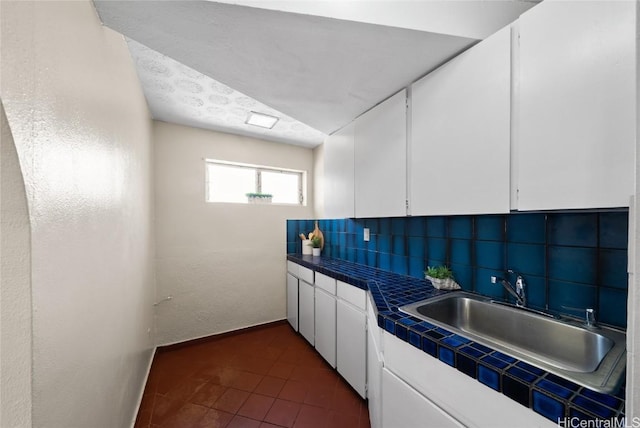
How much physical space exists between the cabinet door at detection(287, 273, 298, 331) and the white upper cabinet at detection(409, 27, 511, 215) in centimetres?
185

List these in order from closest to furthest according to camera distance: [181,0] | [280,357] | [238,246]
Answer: [181,0] < [280,357] < [238,246]

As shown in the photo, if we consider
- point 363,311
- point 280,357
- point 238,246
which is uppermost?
point 238,246

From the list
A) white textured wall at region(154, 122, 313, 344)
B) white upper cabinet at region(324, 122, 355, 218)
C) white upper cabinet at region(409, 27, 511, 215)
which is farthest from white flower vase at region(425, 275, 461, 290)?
white textured wall at region(154, 122, 313, 344)

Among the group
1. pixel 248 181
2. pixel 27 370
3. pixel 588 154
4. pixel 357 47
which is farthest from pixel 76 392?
pixel 248 181

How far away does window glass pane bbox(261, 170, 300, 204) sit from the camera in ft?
10.0

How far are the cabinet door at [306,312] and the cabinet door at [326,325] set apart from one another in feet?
0.36

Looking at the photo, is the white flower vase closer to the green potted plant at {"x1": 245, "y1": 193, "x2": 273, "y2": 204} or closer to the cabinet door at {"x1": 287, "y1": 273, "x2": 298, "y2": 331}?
the cabinet door at {"x1": 287, "y1": 273, "x2": 298, "y2": 331}

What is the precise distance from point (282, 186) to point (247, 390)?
2.18 m

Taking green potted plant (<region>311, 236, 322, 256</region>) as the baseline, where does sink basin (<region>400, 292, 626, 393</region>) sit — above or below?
below

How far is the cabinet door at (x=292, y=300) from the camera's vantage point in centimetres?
274

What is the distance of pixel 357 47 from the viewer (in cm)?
115

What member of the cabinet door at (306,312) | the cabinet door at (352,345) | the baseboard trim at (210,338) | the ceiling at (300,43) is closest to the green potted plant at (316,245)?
the cabinet door at (306,312)

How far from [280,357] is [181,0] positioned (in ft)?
8.46

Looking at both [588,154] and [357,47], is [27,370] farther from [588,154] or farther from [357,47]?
[588,154]
